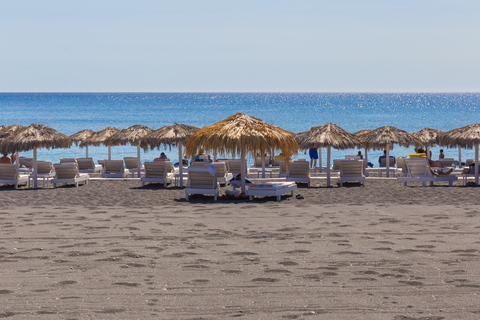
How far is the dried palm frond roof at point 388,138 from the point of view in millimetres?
19484

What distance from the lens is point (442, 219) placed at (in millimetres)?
10531

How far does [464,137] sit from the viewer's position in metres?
16.9

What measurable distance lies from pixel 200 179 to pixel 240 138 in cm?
146

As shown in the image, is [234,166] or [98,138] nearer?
[234,166]

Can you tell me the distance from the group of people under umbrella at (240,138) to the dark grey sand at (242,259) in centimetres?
144

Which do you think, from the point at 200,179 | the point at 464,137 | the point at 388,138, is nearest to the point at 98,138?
the point at 200,179

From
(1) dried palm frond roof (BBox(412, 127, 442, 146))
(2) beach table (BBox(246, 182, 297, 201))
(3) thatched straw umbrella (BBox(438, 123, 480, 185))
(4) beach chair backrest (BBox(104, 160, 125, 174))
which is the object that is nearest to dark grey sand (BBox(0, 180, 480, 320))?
(2) beach table (BBox(246, 182, 297, 201))

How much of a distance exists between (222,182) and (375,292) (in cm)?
1133

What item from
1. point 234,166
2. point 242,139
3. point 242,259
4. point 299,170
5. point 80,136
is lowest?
point 242,259

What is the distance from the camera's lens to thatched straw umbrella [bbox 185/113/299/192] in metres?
13.5

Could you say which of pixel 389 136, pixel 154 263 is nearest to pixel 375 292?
pixel 154 263

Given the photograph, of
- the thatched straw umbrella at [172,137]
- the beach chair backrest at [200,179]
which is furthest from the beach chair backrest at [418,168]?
the thatched straw umbrella at [172,137]

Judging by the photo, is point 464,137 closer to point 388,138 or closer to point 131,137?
point 388,138

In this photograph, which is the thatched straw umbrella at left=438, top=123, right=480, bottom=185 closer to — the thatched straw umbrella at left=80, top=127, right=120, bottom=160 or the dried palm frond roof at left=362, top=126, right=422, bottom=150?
the dried palm frond roof at left=362, top=126, right=422, bottom=150
